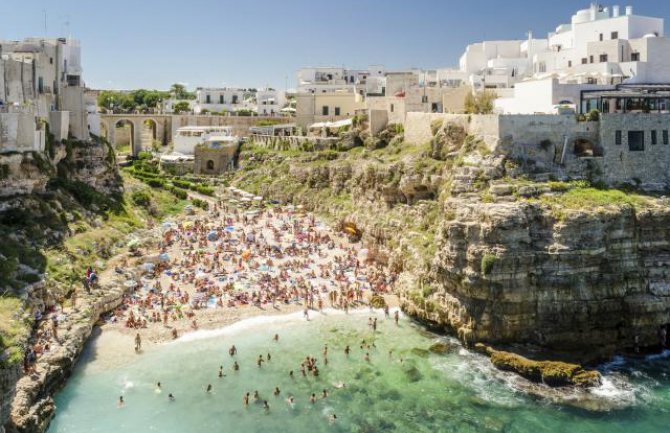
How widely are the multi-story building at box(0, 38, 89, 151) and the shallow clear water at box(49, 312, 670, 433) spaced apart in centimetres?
1525

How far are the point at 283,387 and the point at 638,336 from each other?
1713 cm

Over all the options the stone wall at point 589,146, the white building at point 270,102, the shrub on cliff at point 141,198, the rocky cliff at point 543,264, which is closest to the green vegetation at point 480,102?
the stone wall at point 589,146

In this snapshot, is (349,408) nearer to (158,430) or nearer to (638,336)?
(158,430)

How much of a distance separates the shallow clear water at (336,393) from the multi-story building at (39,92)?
1525 cm

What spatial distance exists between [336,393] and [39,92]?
97.9ft

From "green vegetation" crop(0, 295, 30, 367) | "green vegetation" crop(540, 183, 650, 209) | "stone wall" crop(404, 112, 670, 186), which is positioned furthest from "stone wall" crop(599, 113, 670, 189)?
"green vegetation" crop(0, 295, 30, 367)

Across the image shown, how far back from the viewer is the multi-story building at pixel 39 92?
36625 mm

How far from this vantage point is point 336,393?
2653cm

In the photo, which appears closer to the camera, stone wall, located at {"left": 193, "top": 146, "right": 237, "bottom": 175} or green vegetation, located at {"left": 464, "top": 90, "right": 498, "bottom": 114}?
green vegetation, located at {"left": 464, "top": 90, "right": 498, "bottom": 114}

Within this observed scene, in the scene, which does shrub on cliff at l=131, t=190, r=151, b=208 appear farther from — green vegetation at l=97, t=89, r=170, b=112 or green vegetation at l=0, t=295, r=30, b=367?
green vegetation at l=97, t=89, r=170, b=112

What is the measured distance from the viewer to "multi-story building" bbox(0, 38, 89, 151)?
36625mm

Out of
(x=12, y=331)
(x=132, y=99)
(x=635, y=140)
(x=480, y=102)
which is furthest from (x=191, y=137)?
(x=12, y=331)

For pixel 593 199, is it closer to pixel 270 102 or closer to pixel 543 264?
pixel 543 264

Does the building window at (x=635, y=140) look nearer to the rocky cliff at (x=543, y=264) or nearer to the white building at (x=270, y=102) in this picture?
the rocky cliff at (x=543, y=264)
